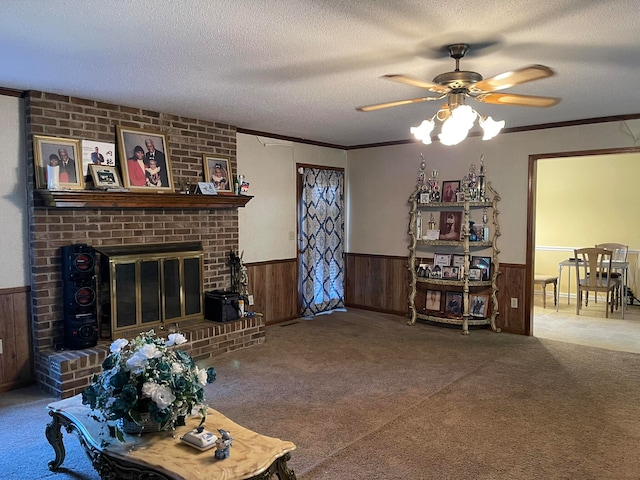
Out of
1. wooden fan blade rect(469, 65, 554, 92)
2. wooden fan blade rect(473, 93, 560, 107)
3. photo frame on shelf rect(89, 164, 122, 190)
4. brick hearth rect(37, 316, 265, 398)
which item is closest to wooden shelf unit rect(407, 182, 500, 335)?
brick hearth rect(37, 316, 265, 398)

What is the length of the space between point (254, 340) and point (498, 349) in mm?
2465

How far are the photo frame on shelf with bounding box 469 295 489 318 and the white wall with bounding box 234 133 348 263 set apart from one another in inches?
88.4

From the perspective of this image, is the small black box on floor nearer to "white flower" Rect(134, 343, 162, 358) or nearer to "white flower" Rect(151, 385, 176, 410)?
"white flower" Rect(134, 343, 162, 358)

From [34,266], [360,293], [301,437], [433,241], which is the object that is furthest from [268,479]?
[360,293]

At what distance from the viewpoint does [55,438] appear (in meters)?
2.55

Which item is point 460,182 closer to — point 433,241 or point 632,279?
point 433,241

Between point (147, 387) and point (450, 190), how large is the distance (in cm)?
467

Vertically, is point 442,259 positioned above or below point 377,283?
above

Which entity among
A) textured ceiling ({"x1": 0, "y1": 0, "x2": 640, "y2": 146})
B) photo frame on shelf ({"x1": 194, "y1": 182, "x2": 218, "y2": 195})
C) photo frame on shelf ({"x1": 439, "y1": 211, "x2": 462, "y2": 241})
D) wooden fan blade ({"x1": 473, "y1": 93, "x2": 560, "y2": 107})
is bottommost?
photo frame on shelf ({"x1": 439, "y1": 211, "x2": 462, "y2": 241})

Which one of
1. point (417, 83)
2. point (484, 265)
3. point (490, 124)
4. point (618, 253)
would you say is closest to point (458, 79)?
point (417, 83)

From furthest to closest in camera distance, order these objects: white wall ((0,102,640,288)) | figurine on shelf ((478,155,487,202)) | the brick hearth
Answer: figurine on shelf ((478,155,487,202))
white wall ((0,102,640,288))
the brick hearth

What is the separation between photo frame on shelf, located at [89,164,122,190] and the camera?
407 cm

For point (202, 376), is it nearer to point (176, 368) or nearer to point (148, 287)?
point (176, 368)

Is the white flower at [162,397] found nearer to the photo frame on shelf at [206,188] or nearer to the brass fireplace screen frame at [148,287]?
the brass fireplace screen frame at [148,287]
